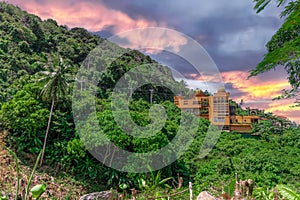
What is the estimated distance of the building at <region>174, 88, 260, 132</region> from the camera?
13750mm

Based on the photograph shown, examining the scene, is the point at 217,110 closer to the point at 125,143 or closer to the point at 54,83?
the point at 125,143

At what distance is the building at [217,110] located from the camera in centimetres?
1375

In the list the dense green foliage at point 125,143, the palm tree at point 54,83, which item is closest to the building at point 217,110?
the dense green foliage at point 125,143

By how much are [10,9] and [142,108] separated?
58.0 feet

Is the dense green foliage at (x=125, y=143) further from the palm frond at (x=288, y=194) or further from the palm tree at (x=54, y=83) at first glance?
the palm frond at (x=288, y=194)

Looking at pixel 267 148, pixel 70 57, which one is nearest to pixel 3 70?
pixel 70 57

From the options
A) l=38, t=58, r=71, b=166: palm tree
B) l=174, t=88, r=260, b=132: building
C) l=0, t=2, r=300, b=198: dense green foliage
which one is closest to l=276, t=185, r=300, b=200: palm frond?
l=0, t=2, r=300, b=198: dense green foliage

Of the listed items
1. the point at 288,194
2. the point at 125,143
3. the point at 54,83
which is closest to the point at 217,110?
the point at 125,143

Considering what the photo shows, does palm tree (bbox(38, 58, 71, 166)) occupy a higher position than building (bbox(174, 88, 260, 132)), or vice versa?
palm tree (bbox(38, 58, 71, 166))

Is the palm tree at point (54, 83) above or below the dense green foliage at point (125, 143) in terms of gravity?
above

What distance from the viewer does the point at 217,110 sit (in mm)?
14633

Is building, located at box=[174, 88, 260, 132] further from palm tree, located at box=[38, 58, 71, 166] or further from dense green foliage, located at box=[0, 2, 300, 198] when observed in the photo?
palm tree, located at box=[38, 58, 71, 166]

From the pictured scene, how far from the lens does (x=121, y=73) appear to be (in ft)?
58.2

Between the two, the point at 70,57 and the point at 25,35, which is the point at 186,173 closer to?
the point at 70,57
